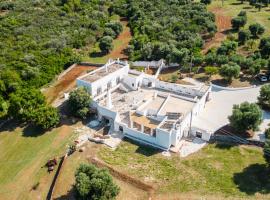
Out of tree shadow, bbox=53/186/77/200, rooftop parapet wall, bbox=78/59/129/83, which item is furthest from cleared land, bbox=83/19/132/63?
tree shadow, bbox=53/186/77/200

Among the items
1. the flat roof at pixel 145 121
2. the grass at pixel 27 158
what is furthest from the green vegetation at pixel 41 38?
the flat roof at pixel 145 121

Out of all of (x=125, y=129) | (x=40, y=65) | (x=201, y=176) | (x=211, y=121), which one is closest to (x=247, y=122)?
(x=211, y=121)

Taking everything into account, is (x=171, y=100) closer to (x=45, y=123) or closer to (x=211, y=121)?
(x=211, y=121)

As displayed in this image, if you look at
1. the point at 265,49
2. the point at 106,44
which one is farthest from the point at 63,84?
the point at 265,49

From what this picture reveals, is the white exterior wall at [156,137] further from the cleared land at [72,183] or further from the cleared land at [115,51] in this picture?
the cleared land at [115,51]

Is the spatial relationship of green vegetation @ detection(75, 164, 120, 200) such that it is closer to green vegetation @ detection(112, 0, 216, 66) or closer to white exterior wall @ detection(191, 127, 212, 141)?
white exterior wall @ detection(191, 127, 212, 141)
